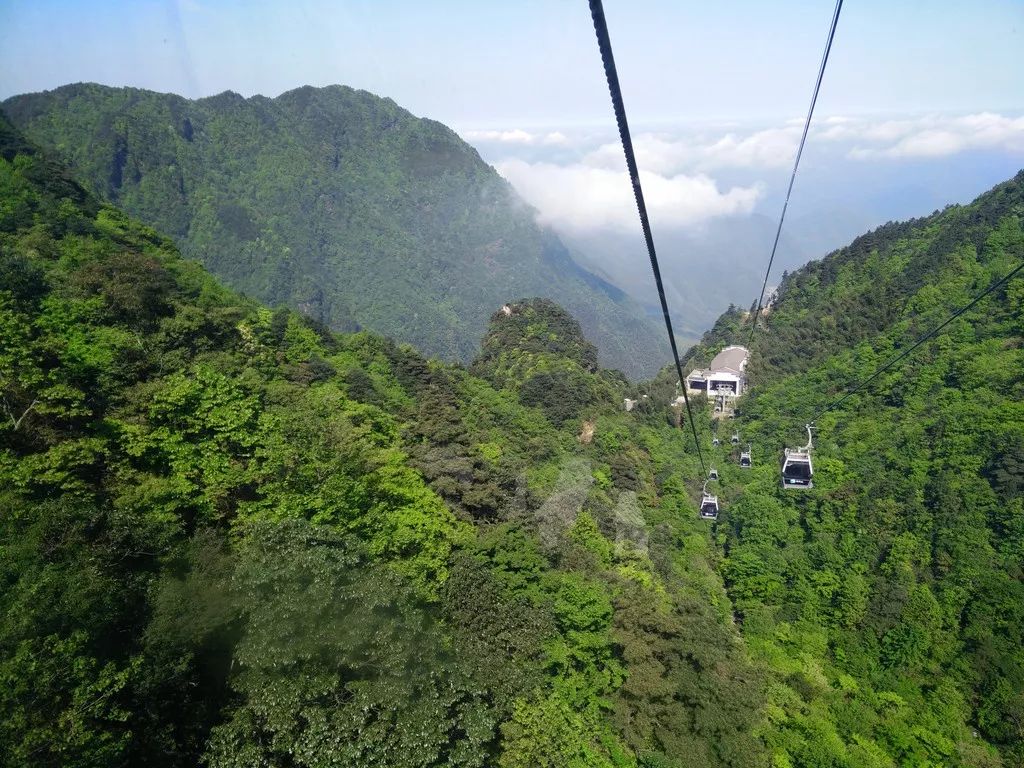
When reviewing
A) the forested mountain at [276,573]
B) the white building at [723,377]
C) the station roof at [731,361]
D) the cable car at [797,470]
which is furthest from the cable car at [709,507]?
the station roof at [731,361]

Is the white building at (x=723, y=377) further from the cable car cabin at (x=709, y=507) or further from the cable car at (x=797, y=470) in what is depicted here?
the cable car at (x=797, y=470)

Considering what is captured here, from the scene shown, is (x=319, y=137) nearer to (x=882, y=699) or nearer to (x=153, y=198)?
(x=153, y=198)

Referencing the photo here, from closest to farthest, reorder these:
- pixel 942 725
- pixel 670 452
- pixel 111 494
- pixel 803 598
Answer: pixel 111 494 → pixel 942 725 → pixel 803 598 → pixel 670 452

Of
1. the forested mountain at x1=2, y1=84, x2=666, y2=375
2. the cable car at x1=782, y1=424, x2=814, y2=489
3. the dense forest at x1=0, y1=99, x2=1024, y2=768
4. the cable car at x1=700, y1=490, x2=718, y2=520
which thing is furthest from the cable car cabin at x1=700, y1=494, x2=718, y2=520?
the forested mountain at x1=2, y1=84, x2=666, y2=375

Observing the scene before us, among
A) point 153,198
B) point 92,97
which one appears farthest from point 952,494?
point 92,97

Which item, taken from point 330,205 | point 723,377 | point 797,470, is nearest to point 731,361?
point 723,377

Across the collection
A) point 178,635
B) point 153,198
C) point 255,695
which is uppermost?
point 153,198
